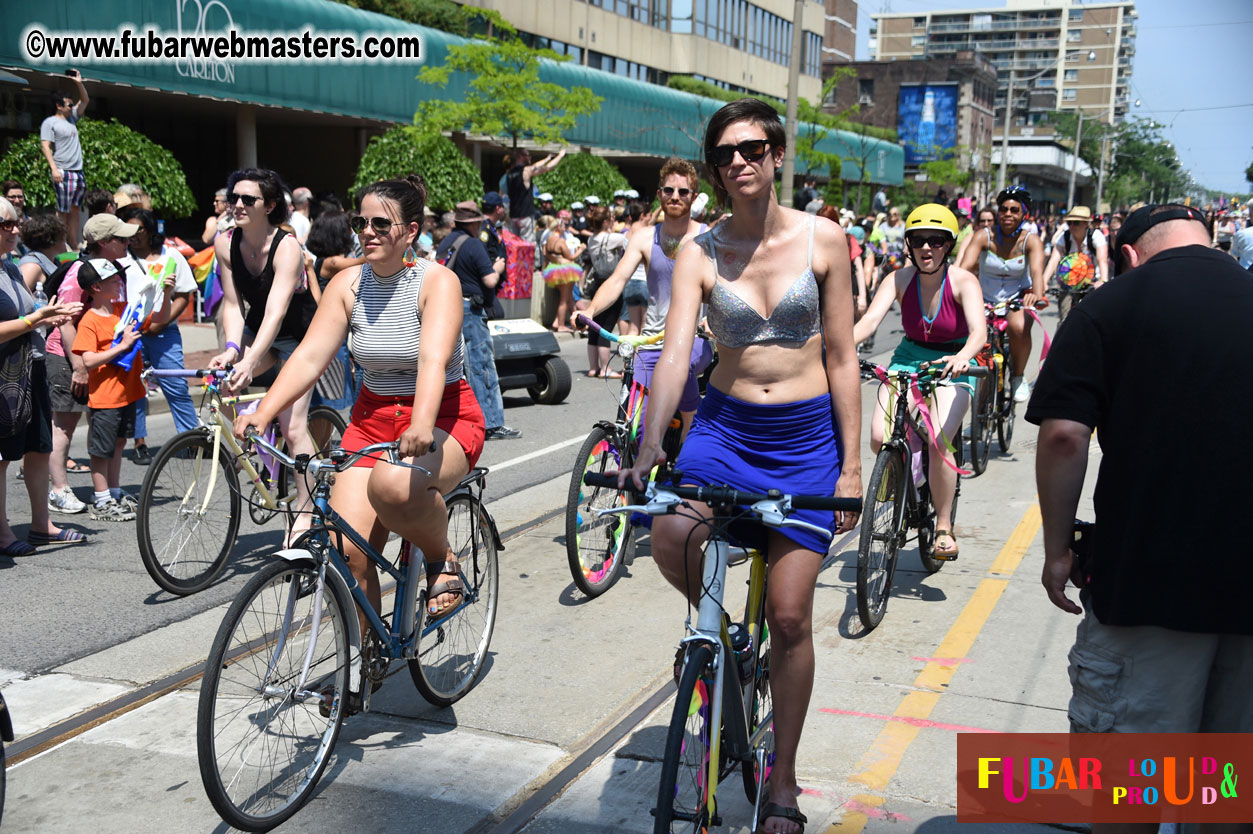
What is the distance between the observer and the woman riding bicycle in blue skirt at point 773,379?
3.36 m

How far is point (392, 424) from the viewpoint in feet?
13.9

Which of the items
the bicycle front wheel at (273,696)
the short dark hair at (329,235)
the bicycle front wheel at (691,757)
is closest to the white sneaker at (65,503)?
the short dark hair at (329,235)

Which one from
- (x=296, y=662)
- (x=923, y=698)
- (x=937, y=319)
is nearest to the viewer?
(x=296, y=662)

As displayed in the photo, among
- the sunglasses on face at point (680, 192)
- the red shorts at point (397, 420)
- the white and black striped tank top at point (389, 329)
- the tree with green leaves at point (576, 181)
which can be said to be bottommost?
the red shorts at point (397, 420)

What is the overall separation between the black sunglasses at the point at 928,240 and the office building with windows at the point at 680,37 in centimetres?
3162

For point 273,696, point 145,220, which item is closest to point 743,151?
point 273,696

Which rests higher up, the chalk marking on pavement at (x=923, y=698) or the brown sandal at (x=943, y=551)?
the brown sandal at (x=943, y=551)

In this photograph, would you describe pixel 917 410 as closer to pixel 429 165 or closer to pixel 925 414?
pixel 925 414

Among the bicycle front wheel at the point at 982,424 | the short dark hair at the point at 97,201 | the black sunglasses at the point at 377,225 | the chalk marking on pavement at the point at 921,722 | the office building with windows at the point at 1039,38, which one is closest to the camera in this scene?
the black sunglasses at the point at 377,225

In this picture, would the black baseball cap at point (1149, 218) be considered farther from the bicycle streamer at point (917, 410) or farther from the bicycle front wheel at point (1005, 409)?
the bicycle front wheel at point (1005, 409)

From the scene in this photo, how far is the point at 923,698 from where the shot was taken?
4.61 m

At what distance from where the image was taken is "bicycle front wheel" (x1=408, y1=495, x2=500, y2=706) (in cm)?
441

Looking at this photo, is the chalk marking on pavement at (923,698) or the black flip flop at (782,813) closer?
the black flip flop at (782,813)

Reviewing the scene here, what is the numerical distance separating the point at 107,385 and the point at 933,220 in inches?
194
